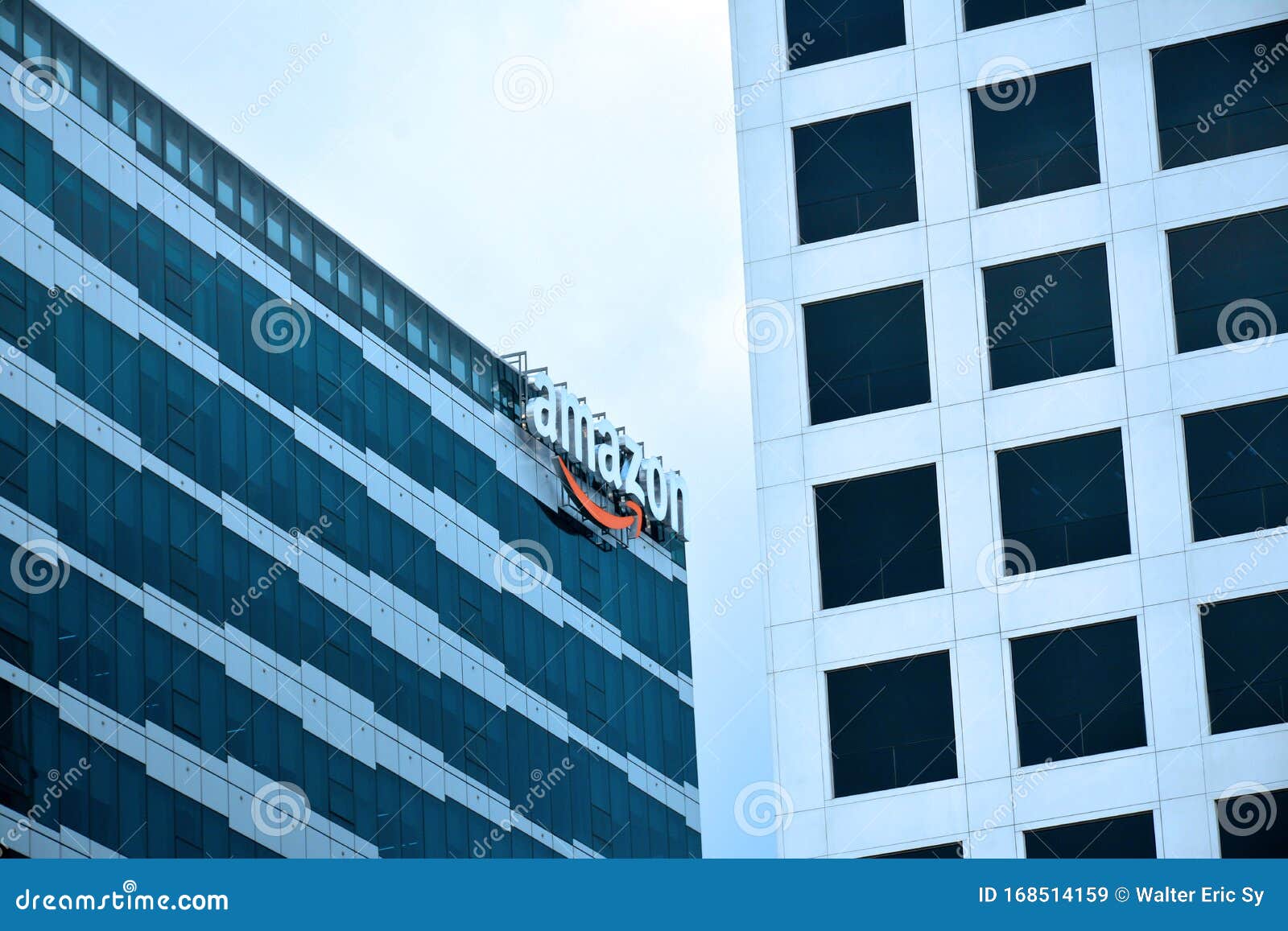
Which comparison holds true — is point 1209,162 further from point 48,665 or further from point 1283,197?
point 48,665

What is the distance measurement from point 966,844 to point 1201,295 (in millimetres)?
9030

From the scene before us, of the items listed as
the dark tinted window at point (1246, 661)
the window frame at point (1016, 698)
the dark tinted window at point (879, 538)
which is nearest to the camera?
the dark tinted window at point (1246, 661)

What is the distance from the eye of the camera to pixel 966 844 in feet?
111

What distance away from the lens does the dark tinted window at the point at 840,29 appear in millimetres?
38344

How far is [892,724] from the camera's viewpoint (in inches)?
1372

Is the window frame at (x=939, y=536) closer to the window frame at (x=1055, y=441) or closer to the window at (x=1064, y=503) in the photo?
the window frame at (x=1055, y=441)

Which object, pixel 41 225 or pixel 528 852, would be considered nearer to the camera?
pixel 41 225

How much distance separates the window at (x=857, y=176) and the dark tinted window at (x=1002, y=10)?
1.85 meters

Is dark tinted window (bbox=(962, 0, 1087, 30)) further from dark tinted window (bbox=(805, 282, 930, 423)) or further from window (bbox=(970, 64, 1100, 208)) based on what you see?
dark tinted window (bbox=(805, 282, 930, 423))

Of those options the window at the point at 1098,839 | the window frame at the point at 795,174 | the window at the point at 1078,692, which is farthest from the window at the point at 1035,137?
the window at the point at 1098,839

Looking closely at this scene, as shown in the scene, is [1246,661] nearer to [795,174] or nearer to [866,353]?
[866,353]

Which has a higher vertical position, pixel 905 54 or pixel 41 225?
pixel 41 225

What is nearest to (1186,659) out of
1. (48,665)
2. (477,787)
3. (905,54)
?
(905,54)

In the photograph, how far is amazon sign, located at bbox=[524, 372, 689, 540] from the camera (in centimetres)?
8862
